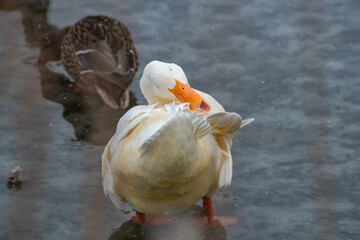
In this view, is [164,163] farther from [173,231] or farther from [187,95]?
[173,231]

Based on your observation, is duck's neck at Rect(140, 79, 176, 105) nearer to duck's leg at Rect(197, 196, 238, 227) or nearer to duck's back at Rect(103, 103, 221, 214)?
duck's back at Rect(103, 103, 221, 214)

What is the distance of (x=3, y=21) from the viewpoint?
7.80 metres

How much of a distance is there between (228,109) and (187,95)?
1904mm

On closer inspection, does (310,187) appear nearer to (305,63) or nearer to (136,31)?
(305,63)

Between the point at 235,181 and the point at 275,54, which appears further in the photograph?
the point at 275,54

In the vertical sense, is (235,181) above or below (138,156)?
below

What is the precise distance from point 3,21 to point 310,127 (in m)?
4.36

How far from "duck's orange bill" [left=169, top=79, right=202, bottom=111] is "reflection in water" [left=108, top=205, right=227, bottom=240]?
1.04 metres

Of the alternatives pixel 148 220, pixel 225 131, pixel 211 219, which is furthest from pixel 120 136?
pixel 211 219

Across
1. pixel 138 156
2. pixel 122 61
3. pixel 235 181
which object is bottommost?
pixel 235 181

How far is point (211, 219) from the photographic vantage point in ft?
15.7

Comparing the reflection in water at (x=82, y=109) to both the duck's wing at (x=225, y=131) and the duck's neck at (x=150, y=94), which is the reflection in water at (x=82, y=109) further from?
the duck's wing at (x=225, y=131)

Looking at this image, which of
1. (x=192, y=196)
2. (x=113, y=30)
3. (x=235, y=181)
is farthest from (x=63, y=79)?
(x=192, y=196)

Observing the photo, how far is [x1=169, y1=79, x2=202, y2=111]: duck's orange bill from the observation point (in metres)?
4.39
